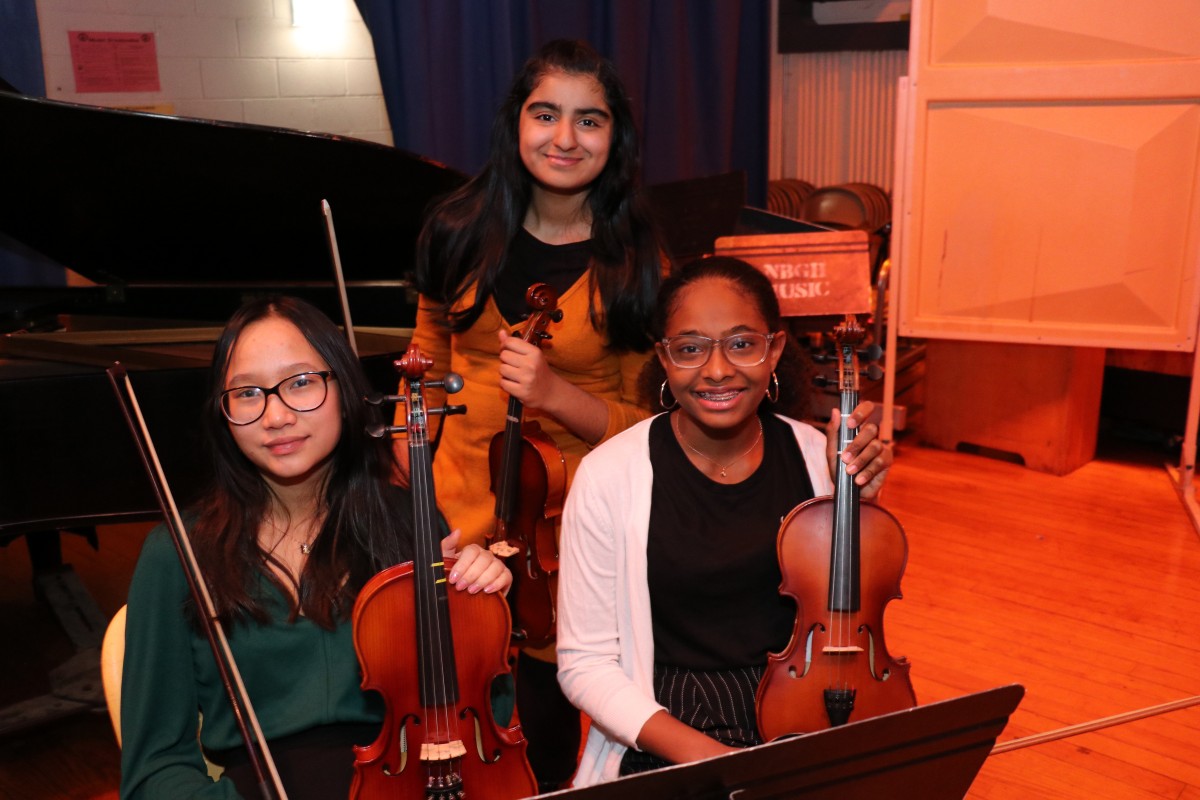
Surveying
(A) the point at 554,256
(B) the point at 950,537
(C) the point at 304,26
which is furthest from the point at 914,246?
(C) the point at 304,26

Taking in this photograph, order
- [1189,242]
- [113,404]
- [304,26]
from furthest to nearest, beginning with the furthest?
[304,26], [1189,242], [113,404]

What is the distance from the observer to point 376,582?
1.25m

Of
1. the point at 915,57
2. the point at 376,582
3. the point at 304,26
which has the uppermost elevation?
the point at 304,26

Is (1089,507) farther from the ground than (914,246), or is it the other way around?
(914,246)

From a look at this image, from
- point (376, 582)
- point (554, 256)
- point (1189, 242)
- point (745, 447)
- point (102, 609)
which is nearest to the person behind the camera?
point (376, 582)

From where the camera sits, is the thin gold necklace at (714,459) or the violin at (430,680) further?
the thin gold necklace at (714,459)

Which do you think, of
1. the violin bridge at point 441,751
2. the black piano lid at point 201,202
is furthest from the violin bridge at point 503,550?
the black piano lid at point 201,202

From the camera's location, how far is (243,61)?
13.3ft

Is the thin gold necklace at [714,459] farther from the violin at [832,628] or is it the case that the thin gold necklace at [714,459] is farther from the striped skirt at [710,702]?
the striped skirt at [710,702]

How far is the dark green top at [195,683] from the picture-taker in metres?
1.23

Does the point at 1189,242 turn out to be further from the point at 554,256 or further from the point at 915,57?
the point at 554,256

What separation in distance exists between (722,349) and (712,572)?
0.96 feet

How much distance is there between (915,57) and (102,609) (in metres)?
2.85

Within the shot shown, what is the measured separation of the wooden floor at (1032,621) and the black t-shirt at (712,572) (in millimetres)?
907
